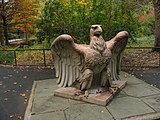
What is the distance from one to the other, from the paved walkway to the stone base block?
104 millimetres

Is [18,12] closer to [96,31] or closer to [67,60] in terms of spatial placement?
[67,60]

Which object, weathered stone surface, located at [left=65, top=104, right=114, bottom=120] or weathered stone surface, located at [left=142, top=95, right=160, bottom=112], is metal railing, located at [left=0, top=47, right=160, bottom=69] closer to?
weathered stone surface, located at [left=142, top=95, right=160, bottom=112]

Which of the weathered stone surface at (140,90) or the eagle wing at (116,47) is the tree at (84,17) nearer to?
the eagle wing at (116,47)

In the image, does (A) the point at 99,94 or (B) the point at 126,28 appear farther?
(B) the point at 126,28

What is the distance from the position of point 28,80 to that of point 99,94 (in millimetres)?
3262

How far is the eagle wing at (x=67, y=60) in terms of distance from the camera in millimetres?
5266

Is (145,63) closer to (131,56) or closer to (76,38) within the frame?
(131,56)

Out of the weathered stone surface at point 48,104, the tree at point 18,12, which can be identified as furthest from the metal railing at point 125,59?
the tree at point 18,12

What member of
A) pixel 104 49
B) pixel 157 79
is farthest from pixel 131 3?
pixel 104 49

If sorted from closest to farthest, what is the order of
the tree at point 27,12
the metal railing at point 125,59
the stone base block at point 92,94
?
1. the stone base block at point 92,94
2. the metal railing at point 125,59
3. the tree at point 27,12

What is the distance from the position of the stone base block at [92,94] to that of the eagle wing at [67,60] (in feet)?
0.94

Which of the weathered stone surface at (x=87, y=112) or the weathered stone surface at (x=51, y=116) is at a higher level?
the weathered stone surface at (x=87, y=112)

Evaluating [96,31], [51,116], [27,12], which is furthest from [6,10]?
[51,116]

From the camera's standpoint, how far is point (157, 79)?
720 centimetres
